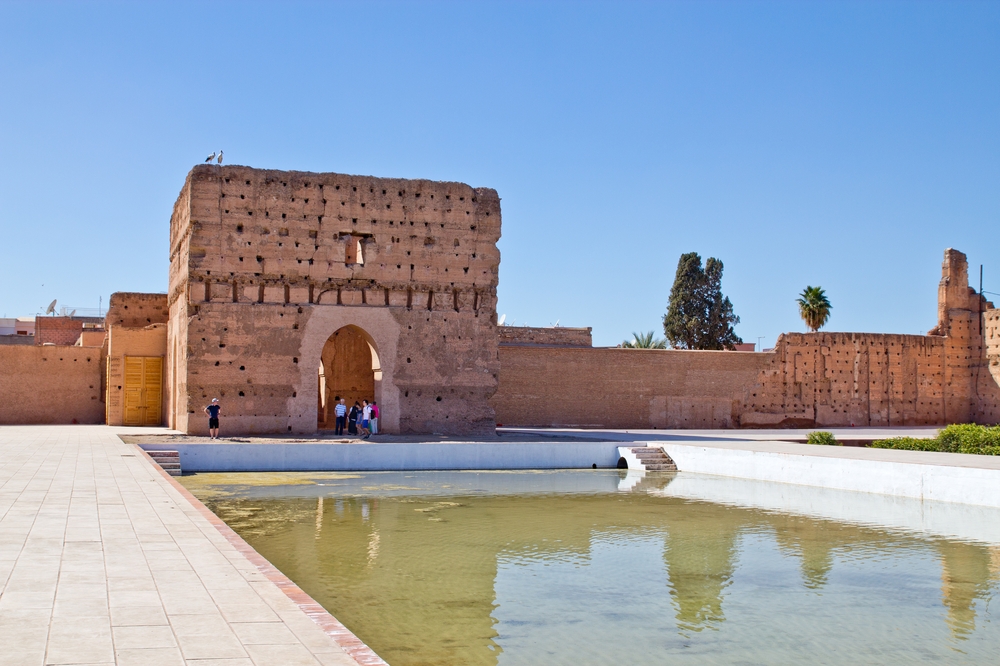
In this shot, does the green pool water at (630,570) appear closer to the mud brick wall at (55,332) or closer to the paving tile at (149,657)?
the paving tile at (149,657)

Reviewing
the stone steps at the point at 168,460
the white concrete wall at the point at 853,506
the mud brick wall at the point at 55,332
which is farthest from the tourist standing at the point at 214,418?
the mud brick wall at the point at 55,332

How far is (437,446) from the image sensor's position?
56.9 ft

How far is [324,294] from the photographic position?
20594 mm

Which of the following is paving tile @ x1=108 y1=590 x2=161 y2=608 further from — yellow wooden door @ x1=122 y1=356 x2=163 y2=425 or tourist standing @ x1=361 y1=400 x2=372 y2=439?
yellow wooden door @ x1=122 y1=356 x2=163 y2=425

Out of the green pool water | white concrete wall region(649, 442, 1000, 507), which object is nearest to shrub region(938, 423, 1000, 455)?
white concrete wall region(649, 442, 1000, 507)

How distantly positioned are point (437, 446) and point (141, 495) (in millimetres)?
7878

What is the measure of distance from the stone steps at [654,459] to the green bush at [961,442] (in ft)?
14.3

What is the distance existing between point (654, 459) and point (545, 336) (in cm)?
1330

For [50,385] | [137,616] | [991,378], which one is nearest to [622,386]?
[991,378]

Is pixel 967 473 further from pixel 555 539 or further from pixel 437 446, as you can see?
pixel 437 446

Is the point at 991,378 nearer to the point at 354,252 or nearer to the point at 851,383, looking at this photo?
the point at 851,383

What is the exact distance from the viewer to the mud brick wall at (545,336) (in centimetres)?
3052

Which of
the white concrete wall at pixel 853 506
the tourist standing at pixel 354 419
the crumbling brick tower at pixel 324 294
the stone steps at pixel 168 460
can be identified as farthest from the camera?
the tourist standing at pixel 354 419

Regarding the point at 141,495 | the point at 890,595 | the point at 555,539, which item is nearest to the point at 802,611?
the point at 890,595
